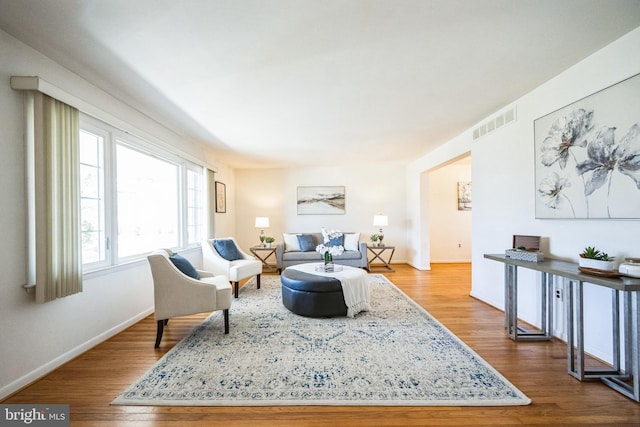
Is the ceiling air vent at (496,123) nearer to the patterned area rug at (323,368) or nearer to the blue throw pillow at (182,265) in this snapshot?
the patterned area rug at (323,368)

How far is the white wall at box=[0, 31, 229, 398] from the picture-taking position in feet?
6.16

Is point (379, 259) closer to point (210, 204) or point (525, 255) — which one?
point (210, 204)

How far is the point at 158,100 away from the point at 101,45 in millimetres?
951

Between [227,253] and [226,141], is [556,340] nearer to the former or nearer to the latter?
[227,253]

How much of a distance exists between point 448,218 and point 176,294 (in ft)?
21.0

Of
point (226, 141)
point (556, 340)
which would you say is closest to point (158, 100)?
point (226, 141)

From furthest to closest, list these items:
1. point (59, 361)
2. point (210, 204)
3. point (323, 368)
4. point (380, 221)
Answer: point (380, 221) → point (210, 204) → point (59, 361) → point (323, 368)

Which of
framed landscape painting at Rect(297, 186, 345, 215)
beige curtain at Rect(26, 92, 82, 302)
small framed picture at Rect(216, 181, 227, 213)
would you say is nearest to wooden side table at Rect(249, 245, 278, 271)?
small framed picture at Rect(216, 181, 227, 213)

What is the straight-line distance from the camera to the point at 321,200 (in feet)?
22.6

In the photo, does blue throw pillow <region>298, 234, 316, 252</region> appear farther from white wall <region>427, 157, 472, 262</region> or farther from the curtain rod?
the curtain rod

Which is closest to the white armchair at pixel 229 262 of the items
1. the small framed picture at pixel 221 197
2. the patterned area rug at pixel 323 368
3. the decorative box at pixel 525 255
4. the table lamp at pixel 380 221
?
the patterned area rug at pixel 323 368

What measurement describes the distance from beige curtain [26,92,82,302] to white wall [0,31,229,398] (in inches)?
3.3

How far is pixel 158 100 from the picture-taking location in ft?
9.73

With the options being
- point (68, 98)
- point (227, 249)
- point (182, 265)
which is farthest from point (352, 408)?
point (227, 249)
